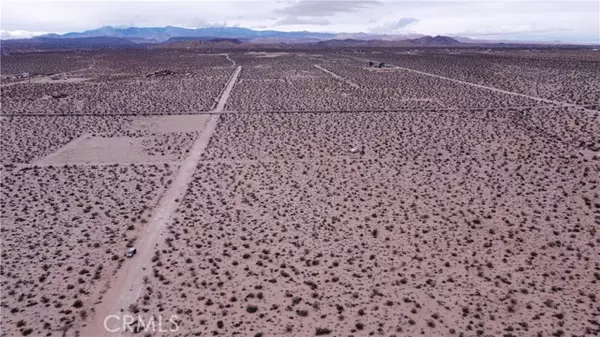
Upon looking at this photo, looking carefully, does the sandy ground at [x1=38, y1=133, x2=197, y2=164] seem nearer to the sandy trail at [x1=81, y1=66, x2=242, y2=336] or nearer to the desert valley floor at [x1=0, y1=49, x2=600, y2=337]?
the desert valley floor at [x1=0, y1=49, x2=600, y2=337]

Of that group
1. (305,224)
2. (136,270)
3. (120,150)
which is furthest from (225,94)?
(136,270)

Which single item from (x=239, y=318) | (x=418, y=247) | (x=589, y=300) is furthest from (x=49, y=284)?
(x=589, y=300)

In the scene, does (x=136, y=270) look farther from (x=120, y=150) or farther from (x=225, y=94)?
(x=225, y=94)

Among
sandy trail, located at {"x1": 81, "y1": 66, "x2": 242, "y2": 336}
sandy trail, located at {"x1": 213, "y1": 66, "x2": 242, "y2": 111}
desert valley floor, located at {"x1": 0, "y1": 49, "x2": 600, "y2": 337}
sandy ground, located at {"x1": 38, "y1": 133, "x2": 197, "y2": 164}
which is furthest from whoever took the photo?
sandy trail, located at {"x1": 213, "y1": 66, "x2": 242, "y2": 111}

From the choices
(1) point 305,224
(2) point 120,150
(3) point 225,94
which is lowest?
(1) point 305,224

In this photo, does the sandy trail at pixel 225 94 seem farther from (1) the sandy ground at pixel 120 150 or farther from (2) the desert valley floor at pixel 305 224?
(1) the sandy ground at pixel 120 150

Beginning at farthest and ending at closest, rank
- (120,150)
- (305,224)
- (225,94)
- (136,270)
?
(225,94)
(120,150)
(305,224)
(136,270)

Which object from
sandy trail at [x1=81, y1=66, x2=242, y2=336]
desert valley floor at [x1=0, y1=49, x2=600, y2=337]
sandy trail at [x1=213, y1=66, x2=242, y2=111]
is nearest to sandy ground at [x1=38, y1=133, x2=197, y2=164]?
desert valley floor at [x1=0, y1=49, x2=600, y2=337]
